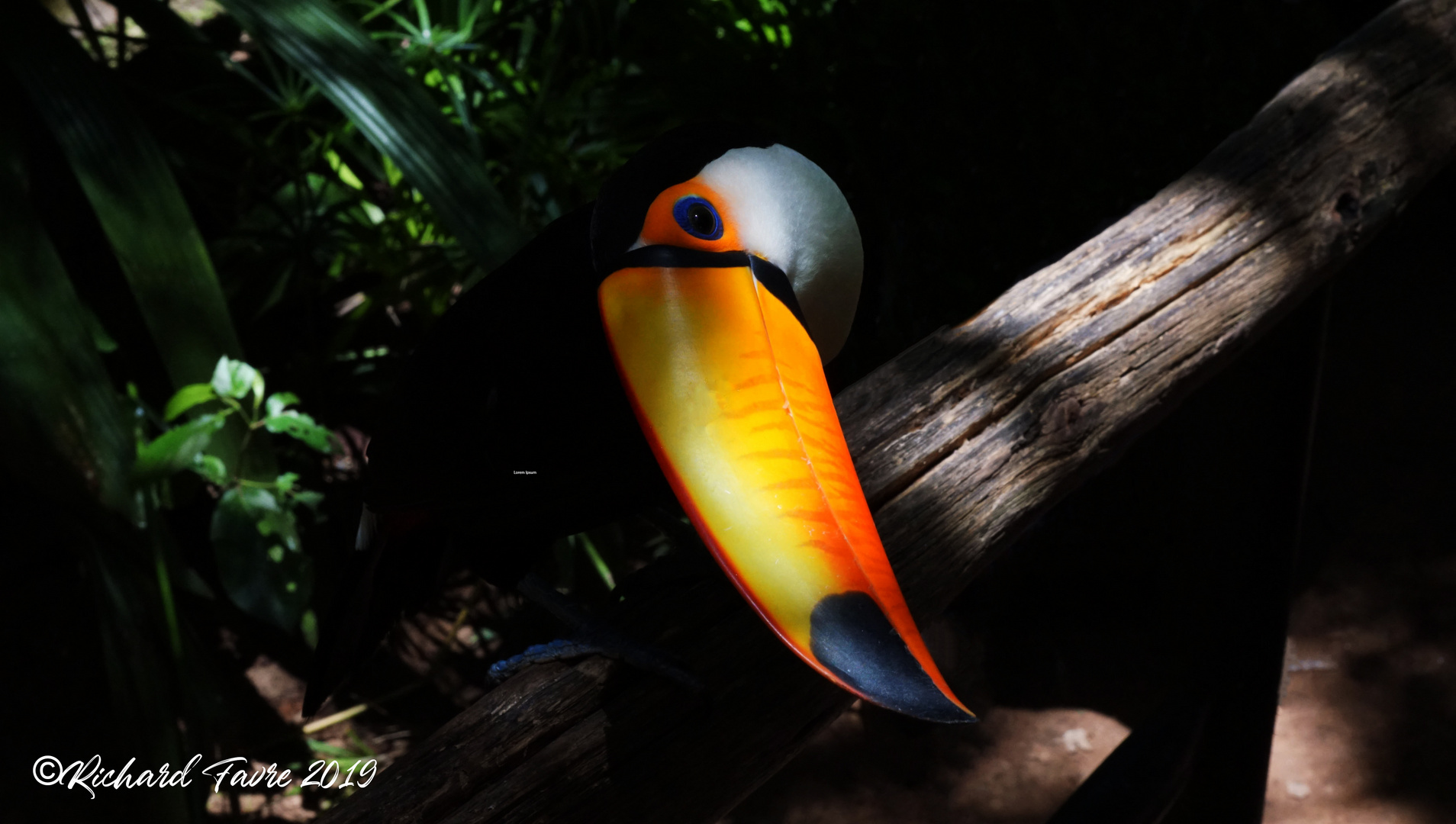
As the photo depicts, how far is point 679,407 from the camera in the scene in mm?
635

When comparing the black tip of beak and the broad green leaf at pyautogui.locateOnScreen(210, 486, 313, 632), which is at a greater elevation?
the broad green leaf at pyautogui.locateOnScreen(210, 486, 313, 632)

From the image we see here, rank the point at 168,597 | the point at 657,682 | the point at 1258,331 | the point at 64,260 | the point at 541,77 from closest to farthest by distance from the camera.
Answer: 1. the point at 657,682
2. the point at 1258,331
3. the point at 168,597
4. the point at 64,260
5. the point at 541,77

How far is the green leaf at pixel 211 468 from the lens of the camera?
146 centimetres

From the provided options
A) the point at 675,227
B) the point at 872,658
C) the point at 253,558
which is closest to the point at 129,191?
the point at 253,558

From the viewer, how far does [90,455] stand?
4.12ft

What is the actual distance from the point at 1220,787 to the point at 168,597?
5.04 feet

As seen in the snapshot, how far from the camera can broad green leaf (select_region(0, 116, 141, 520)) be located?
1222 mm

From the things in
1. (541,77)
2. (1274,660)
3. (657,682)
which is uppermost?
(541,77)

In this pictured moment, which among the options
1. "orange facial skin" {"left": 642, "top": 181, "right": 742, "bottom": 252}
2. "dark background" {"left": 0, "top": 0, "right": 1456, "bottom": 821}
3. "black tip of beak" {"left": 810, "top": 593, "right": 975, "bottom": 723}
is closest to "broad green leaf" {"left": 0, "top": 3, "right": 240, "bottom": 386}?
"dark background" {"left": 0, "top": 0, "right": 1456, "bottom": 821}

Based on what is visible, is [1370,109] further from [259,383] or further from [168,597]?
[168,597]

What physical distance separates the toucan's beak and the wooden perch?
0.21 metres

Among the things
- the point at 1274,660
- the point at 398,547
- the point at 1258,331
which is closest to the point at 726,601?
the point at 398,547

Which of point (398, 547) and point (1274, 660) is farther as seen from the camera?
point (1274, 660)

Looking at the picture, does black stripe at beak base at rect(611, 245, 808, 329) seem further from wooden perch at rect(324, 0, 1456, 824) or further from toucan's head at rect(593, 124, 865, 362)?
wooden perch at rect(324, 0, 1456, 824)
